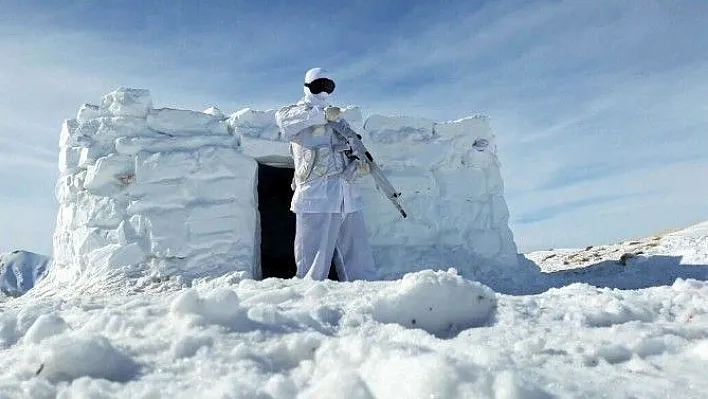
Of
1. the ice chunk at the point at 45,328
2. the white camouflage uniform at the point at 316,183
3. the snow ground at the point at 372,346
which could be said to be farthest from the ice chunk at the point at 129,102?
the ice chunk at the point at 45,328

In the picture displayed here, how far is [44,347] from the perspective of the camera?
1.97 m

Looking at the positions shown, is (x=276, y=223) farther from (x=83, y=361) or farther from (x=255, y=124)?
(x=83, y=361)

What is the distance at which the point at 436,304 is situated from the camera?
2.57 meters

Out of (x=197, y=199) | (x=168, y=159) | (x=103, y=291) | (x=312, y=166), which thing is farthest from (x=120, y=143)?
(x=312, y=166)

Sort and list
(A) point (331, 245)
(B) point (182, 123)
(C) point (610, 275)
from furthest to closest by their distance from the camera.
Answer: (C) point (610, 275) → (B) point (182, 123) → (A) point (331, 245)

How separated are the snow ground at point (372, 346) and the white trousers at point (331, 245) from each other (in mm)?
2391

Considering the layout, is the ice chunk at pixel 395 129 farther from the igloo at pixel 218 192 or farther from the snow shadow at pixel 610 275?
the snow shadow at pixel 610 275

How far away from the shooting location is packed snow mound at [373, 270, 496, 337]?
2521 millimetres

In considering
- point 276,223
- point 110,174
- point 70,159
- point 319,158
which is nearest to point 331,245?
point 319,158

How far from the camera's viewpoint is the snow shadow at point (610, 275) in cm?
681

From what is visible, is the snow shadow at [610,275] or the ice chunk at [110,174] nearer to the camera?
the ice chunk at [110,174]

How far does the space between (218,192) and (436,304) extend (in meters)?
4.21

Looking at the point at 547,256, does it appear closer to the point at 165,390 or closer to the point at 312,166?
the point at 312,166

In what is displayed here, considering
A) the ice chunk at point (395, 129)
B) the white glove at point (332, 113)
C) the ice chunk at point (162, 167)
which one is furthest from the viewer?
the ice chunk at point (395, 129)
